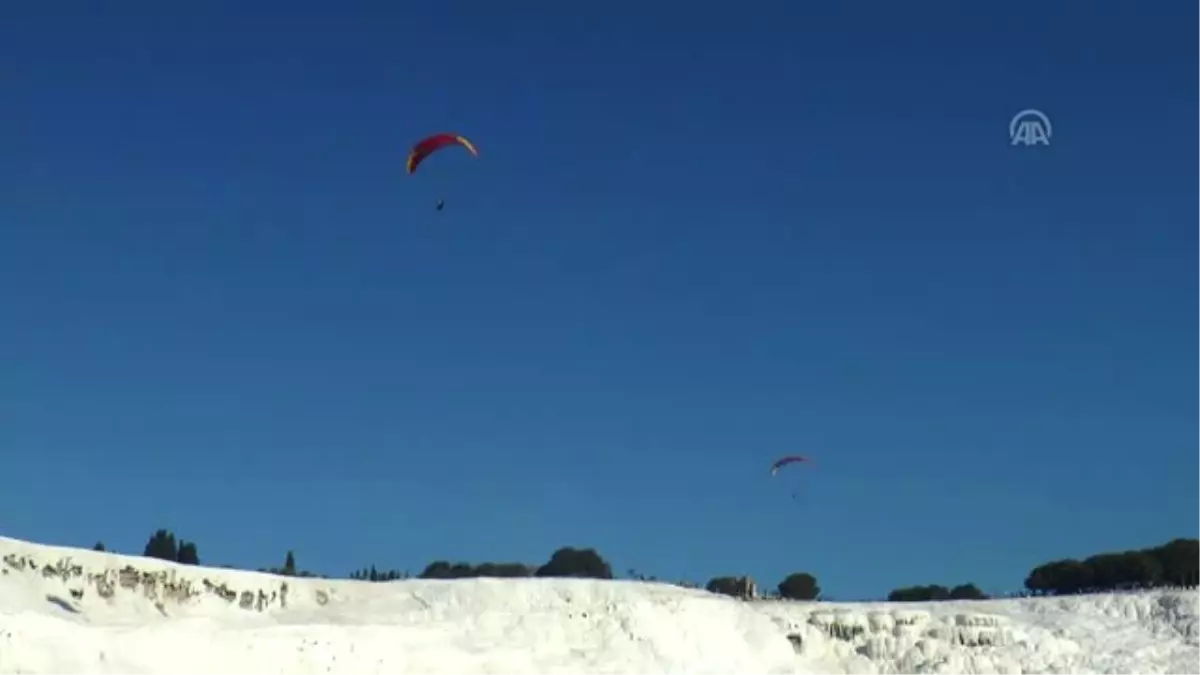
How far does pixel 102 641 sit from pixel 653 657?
19754mm

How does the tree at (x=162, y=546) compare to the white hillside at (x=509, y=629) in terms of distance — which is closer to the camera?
the white hillside at (x=509, y=629)

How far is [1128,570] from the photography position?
10538 centimetres

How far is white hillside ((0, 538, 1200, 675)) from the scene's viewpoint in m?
48.7

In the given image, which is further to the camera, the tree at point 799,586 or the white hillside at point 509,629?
the tree at point 799,586

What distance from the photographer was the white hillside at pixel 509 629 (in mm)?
48688

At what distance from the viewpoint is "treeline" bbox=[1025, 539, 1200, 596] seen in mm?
101750

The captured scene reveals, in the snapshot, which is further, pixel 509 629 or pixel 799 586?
pixel 799 586

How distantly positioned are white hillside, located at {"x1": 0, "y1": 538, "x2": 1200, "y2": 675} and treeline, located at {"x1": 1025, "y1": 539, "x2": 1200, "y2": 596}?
3115 centimetres

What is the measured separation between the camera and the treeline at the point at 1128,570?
334 ft

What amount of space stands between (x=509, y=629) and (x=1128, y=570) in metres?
60.9

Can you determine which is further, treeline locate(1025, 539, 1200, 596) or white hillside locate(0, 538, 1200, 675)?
treeline locate(1025, 539, 1200, 596)

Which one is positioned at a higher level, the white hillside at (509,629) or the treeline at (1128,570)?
the treeline at (1128,570)

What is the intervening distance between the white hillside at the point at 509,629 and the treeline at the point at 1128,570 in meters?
31.2

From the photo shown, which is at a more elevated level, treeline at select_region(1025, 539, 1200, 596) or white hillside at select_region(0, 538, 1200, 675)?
treeline at select_region(1025, 539, 1200, 596)
